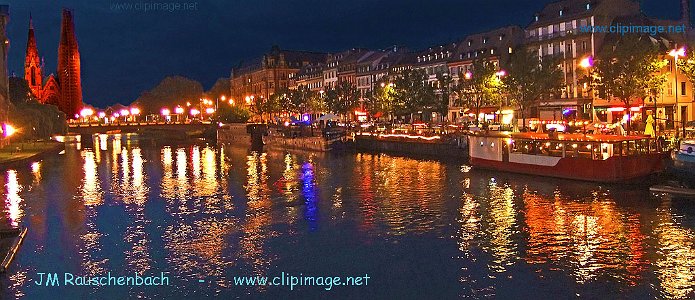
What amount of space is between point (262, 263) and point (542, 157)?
95.8 feet

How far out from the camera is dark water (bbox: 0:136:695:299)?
2228 centimetres

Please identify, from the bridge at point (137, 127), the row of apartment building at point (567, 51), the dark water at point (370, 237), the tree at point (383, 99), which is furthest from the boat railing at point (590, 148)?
the bridge at point (137, 127)

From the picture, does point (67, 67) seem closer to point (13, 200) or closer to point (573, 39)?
point (573, 39)

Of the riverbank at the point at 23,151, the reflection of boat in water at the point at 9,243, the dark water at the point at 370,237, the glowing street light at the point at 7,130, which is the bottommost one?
the dark water at the point at 370,237

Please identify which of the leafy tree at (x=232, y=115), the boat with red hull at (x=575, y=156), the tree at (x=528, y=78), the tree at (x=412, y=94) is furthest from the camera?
the leafy tree at (x=232, y=115)

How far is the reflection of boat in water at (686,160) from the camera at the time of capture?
38.2 metres

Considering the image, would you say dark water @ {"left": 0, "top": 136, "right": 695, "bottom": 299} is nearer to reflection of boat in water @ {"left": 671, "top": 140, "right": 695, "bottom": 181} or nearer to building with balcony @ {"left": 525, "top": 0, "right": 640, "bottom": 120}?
reflection of boat in water @ {"left": 671, "top": 140, "right": 695, "bottom": 181}

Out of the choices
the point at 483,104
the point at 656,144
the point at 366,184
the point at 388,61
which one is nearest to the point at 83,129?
the point at 388,61

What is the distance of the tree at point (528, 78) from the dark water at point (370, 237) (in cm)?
2556

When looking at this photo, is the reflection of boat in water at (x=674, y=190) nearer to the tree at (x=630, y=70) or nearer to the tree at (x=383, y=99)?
the tree at (x=630, y=70)

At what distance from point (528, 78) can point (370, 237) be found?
163 ft

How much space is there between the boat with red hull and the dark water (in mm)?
1330

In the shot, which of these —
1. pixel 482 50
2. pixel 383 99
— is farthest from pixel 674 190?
pixel 482 50

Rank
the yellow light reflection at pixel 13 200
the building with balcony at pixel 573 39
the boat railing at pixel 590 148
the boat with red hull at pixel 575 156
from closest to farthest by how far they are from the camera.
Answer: the yellow light reflection at pixel 13 200
the boat railing at pixel 590 148
the boat with red hull at pixel 575 156
the building with balcony at pixel 573 39
